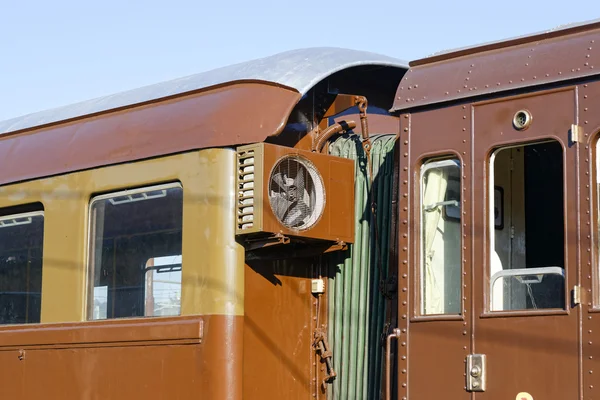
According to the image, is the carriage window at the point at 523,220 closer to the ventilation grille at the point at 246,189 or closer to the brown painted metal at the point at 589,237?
the brown painted metal at the point at 589,237

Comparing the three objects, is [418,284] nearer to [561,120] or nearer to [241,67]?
[561,120]

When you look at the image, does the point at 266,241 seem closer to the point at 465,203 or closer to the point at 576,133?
the point at 465,203

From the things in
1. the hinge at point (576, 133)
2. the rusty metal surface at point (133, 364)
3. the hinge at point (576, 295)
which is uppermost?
the hinge at point (576, 133)

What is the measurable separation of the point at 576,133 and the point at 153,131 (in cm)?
306

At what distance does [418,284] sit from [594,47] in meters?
1.68

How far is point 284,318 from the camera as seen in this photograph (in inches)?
292

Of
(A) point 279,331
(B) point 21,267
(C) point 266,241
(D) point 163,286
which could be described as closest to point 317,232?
→ (C) point 266,241

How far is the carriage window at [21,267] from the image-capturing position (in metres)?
8.30

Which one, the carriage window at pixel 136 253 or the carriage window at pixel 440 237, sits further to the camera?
the carriage window at pixel 136 253

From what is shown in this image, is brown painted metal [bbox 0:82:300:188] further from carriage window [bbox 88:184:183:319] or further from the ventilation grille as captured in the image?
carriage window [bbox 88:184:183:319]

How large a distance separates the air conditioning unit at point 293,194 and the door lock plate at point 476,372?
1.54m

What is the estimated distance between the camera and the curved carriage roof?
7520 mm

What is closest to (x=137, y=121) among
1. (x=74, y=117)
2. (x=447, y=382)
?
(x=74, y=117)

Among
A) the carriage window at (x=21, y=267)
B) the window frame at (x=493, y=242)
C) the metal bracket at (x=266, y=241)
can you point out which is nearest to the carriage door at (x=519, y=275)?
the window frame at (x=493, y=242)
